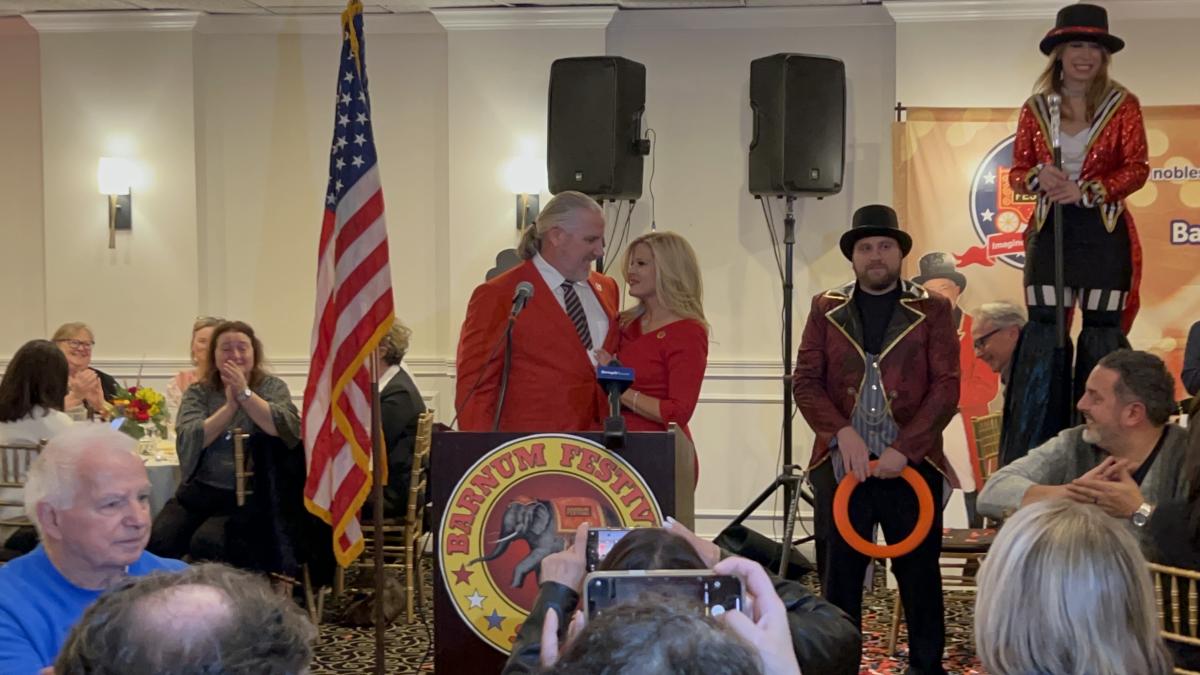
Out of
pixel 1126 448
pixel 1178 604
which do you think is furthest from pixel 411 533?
pixel 1178 604

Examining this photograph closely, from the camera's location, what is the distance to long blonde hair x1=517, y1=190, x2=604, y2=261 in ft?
14.1

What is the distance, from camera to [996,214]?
23.7ft

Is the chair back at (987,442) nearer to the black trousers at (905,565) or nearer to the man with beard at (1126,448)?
the black trousers at (905,565)

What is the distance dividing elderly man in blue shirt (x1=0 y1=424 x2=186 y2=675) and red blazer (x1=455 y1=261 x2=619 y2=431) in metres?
1.57

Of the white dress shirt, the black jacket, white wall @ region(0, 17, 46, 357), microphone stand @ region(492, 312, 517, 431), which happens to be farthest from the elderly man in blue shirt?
white wall @ region(0, 17, 46, 357)

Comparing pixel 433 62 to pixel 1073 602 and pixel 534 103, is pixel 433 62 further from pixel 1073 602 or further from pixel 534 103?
pixel 1073 602

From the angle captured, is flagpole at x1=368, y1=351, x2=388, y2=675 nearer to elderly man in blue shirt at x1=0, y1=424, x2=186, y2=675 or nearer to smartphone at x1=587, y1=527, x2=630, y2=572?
elderly man in blue shirt at x1=0, y1=424, x2=186, y2=675

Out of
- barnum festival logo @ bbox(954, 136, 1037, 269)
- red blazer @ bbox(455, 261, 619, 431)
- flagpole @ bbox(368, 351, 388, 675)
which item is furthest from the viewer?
barnum festival logo @ bbox(954, 136, 1037, 269)

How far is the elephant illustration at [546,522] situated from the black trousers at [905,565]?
1.52 meters

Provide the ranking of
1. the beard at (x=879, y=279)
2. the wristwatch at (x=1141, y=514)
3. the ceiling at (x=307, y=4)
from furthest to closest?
1. the ceiling at (x=307, y=4)
2. the beard at (x=879, y=279)
3. the wristwatch at (x=1141, y=514)

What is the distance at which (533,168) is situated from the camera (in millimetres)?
7555

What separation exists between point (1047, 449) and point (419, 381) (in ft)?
14.9

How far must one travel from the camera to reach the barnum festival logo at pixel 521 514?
3.43 meters

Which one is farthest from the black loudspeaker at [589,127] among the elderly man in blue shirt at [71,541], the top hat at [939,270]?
the elderly man in blue shirt at [71,541]
